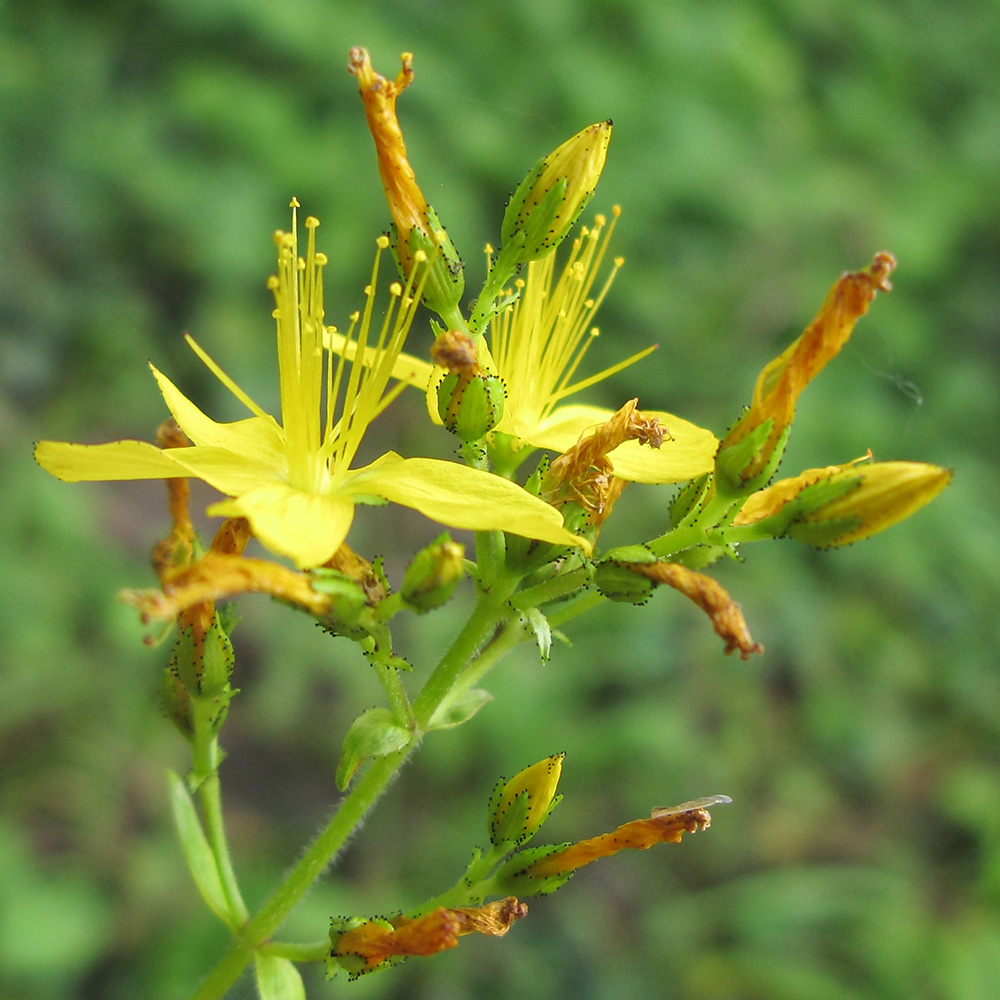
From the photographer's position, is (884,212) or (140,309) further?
(884,212)

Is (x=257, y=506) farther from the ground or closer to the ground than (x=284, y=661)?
farther from the ground

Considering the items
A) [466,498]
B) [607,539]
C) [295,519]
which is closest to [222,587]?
[295,519]

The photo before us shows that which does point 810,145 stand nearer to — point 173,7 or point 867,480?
point 173,7

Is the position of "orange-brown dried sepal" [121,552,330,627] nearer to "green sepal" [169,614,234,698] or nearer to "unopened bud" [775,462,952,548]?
"green sepal" [169,614,234,698]

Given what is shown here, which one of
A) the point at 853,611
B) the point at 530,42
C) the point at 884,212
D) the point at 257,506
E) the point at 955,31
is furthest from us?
the point at 955,31

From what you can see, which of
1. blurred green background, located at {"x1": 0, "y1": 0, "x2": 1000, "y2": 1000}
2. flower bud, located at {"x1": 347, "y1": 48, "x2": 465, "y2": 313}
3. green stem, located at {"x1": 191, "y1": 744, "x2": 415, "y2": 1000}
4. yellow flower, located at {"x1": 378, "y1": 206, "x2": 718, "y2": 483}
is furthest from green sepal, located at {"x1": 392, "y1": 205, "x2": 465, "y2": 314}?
blurred green background, located at {"x1": 0, "y1": 0, "x2": 1000, "y2": 1000}

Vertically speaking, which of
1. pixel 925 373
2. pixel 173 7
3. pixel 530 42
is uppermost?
pixel 530 42

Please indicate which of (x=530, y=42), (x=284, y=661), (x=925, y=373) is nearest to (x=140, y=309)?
(x=284, y=661)
